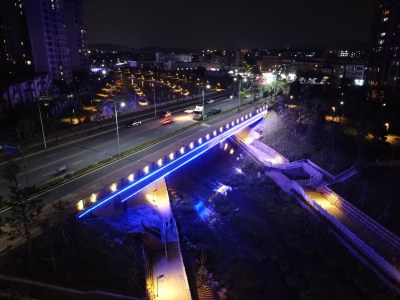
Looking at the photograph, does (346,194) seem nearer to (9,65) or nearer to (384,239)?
(384,239)

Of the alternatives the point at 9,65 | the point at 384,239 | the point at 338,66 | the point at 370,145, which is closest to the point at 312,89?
the point at 370,145

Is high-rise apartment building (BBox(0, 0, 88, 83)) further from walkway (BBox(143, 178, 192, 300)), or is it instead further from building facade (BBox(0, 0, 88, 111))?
walkway (BBox(143, 178, 192, 300))

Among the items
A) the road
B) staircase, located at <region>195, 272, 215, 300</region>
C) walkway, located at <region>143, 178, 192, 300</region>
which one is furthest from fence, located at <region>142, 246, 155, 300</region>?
the road

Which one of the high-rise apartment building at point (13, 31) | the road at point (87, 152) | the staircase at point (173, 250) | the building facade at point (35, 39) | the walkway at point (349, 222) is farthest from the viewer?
the high-rise apartment building at point (13, 31)

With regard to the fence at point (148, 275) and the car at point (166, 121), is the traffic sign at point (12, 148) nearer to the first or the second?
the fence at point (148, 275)

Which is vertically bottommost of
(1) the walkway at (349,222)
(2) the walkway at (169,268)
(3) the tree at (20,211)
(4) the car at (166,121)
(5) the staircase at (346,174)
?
(2) the walkway at (169,268)

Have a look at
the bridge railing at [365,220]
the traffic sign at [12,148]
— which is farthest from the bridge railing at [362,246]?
the traffic sign at [12,148]
